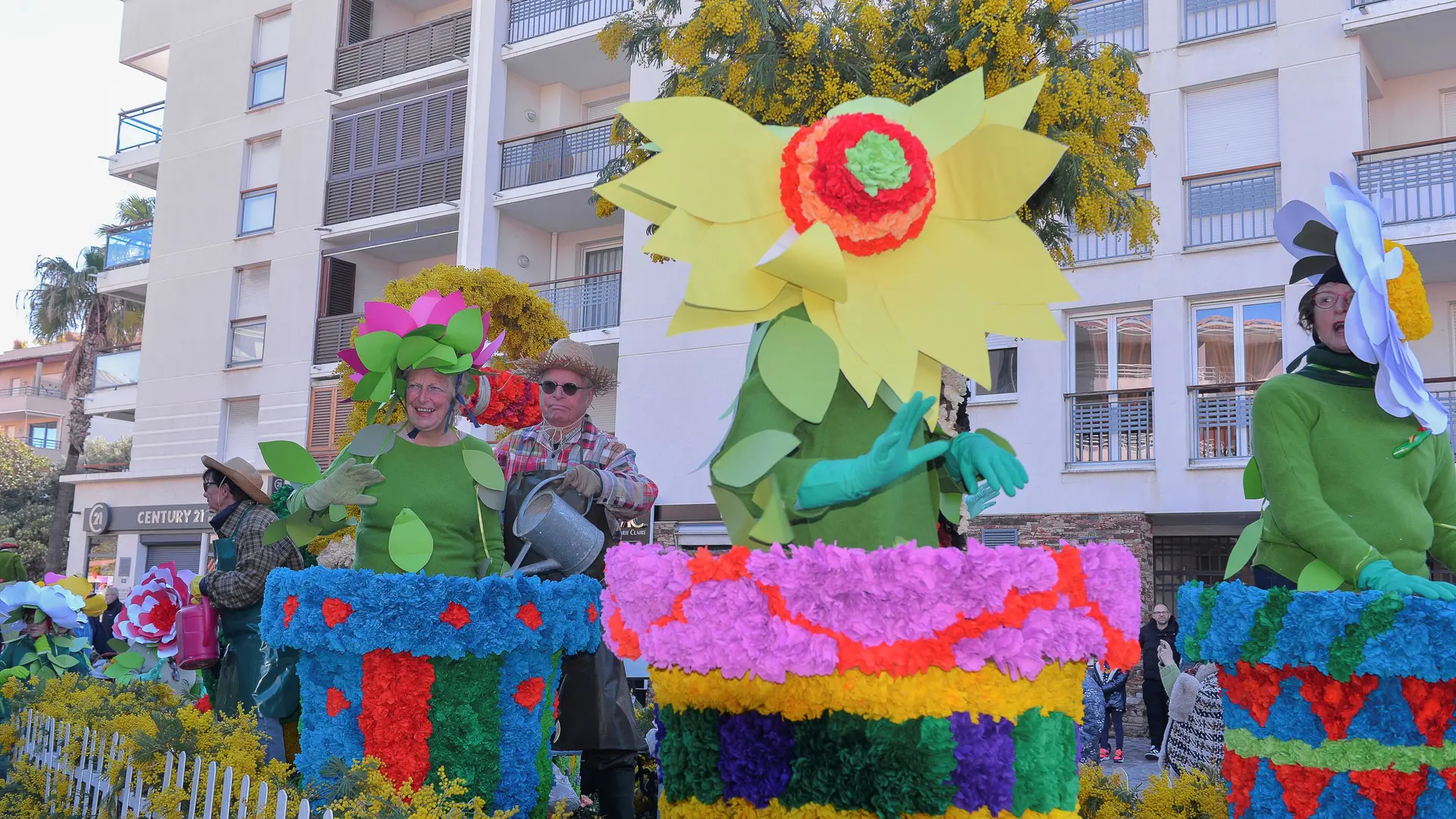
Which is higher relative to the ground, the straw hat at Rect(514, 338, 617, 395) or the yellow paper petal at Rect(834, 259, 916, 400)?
the straw hat at Rect(514, 338, 617, 395)

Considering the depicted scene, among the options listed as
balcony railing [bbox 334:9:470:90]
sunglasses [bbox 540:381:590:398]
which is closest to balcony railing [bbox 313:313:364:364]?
balcony railing [bbox 334:9:470:90]

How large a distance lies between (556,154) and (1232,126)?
31.2 feet

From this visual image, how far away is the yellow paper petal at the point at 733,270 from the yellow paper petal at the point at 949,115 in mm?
389

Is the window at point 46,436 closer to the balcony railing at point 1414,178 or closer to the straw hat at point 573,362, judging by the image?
the balcony railing at point 1414,178

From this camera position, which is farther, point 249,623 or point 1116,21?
point 1116,21

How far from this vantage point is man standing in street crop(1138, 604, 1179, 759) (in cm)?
1105

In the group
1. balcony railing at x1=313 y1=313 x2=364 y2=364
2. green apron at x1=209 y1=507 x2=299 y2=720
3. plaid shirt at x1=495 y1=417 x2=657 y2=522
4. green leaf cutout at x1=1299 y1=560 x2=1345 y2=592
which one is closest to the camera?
green leaf cutout at x1=1299 y1=560 x2=1345 y2=592

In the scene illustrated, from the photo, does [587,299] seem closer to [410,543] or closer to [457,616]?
[410,543]

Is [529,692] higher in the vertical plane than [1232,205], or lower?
lower

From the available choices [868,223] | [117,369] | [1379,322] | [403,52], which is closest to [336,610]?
[868,223]

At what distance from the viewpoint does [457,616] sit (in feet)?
11.8

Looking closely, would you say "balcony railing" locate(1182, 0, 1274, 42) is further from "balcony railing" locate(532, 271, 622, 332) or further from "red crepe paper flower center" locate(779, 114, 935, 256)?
"red crepe paper flower center" locate(779, 114, 935, 256)

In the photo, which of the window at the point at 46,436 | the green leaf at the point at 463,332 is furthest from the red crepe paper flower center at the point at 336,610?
the window at the point at 46,436

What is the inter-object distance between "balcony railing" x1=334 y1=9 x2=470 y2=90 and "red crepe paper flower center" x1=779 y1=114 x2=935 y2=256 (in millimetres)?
18880
